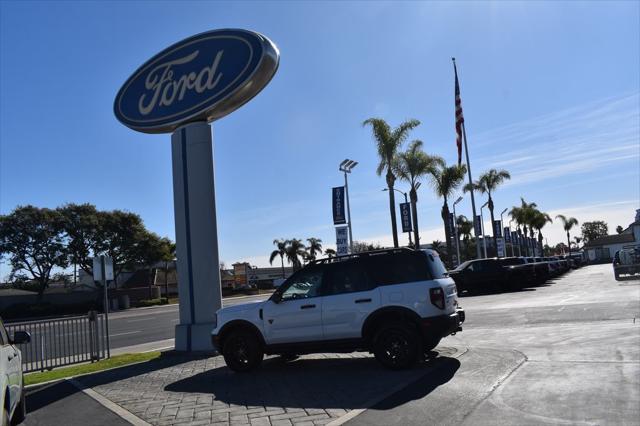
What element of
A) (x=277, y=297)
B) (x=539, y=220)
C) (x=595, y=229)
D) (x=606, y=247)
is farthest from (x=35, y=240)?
(x=595, y=229)

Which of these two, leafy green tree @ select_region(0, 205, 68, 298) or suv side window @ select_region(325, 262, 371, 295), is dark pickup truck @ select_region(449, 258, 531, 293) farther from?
leafy green tree @ select_region(0, 205, 68, 298)

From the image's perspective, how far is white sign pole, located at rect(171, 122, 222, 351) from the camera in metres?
12.8

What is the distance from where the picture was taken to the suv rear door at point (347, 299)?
343 inches

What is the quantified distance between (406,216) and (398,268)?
2627 cm

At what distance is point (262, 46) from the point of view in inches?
488

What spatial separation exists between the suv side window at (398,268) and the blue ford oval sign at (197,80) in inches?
227

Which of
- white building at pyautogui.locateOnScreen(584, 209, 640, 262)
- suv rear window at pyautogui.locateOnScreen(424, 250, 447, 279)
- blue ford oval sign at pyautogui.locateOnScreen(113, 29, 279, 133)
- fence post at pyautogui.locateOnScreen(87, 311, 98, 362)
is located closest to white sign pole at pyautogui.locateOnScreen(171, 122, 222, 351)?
blue ford oval sign at pyautogui.locateOnScreen(113, 29, 279, 133)

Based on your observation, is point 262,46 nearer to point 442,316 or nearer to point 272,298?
point 272,298

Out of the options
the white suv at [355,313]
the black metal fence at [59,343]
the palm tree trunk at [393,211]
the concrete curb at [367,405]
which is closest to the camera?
the concrete curb at [367,405]

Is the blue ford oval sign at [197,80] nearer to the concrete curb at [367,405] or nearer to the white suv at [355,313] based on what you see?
the white suv at [355,313]

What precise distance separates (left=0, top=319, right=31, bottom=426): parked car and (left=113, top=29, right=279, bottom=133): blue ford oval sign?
25.0 ft

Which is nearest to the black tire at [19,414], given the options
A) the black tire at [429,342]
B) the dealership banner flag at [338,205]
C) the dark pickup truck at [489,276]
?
the black tire at [429,342]

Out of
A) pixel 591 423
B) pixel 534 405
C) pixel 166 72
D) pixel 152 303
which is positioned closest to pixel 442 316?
pixel 534 405

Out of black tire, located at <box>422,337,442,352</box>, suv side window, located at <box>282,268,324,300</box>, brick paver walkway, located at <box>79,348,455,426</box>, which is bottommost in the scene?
brick paver walkway, located at <box>79,348,455,426</box>
